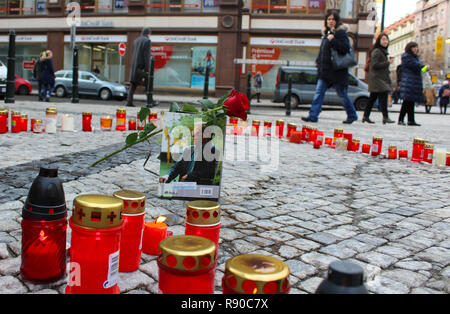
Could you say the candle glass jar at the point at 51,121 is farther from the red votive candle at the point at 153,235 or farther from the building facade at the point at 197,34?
the building facade at the point at 197,34

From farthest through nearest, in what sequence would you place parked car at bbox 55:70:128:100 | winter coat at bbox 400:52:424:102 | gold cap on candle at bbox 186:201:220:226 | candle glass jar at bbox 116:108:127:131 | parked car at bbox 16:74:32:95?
1. parked car at bbox 16:74:32:95
2. parked car at bbox 55:70:128:100
3. winter coat at bbox 400:52:424:102
4. candle glass jar at bbox 116:108:127:131
5. gold cap on candle at bbox 186:201:220:226

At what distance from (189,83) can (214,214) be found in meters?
25.0

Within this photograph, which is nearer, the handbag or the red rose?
the red rose

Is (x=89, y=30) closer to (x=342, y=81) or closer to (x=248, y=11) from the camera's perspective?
(x=248, y=11)

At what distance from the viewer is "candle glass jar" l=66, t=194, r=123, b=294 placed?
1508 millimetres

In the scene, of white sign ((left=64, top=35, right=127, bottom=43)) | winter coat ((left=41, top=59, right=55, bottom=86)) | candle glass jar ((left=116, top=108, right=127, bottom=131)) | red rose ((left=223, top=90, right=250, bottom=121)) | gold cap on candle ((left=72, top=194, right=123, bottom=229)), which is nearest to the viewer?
gold cap on candle ((left=72, top=194, right=123, bottom=229))

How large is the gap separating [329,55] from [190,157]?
23.7ft

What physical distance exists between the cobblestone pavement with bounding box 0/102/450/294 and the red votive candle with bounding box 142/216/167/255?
6 centimetres

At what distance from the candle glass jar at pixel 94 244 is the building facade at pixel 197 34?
898 inches

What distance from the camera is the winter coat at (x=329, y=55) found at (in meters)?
9.07

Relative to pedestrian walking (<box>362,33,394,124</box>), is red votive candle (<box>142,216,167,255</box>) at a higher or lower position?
lower

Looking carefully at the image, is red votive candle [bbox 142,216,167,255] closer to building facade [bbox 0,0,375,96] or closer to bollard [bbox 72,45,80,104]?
bollard [bbox 72,45,80,104]

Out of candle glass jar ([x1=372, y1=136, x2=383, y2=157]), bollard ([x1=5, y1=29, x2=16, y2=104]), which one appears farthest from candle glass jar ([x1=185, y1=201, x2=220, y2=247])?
bollard ([x1=5, y1=29, x2=16, y2=104])

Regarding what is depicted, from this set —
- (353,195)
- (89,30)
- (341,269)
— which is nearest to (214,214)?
(341,269)
